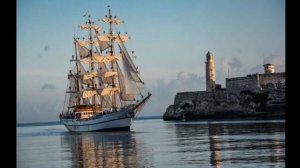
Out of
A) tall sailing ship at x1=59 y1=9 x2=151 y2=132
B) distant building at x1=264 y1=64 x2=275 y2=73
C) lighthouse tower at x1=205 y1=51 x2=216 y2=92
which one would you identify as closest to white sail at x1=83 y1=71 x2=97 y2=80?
tall sailing ship at x1=59 y1=9 x2=151 y2=132

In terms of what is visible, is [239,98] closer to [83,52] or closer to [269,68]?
[269,68]

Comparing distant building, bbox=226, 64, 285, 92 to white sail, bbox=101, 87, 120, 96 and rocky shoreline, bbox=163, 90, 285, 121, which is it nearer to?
rocky shoreline, bbox=163, 90, 285, 121

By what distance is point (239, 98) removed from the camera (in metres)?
96.2

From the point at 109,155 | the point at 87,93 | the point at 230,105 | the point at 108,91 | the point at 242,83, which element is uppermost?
the point at 242,83

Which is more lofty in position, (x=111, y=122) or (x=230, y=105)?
(x=230, y=105)

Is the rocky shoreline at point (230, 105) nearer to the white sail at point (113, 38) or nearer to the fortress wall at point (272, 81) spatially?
the fortress wall at point (272, 81)

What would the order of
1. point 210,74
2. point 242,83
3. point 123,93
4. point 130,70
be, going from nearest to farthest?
point 130,70 → point 123,93 → point 242,83 → point 210,74

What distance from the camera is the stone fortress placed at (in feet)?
302

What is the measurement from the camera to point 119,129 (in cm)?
6550

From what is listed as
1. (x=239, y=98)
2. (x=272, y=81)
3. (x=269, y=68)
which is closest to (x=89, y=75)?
(x=239, y=98)
